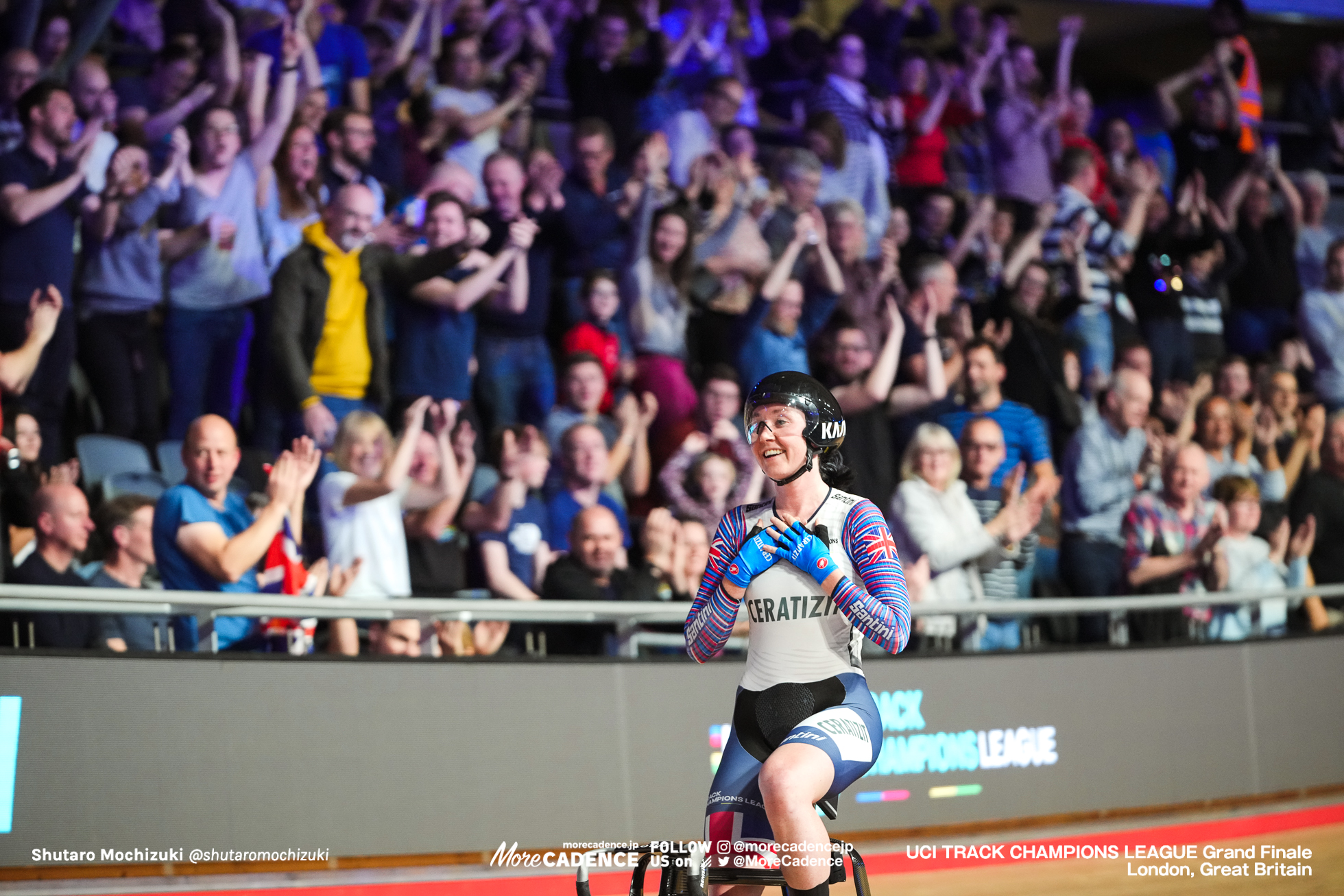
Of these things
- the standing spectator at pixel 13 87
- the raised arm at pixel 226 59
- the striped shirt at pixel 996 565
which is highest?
the raised arm at pixel 226 59

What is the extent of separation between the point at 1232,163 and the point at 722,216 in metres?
4.83

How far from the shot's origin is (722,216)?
28.3ft

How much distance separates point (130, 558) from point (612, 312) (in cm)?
298

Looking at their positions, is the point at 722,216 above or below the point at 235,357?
above

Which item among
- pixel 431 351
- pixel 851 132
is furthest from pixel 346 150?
pixel 851 132

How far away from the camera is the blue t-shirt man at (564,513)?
7.38 m

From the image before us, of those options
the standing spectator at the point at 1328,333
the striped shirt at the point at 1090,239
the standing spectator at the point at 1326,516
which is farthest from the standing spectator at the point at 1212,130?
the standing spectator at the point at 1326,516

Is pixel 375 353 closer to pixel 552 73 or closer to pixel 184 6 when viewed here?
pixel 184 6

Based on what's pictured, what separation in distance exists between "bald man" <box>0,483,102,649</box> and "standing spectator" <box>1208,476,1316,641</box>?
629cm

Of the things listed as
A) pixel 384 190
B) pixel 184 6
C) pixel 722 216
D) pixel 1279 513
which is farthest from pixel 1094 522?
pixel 184 6

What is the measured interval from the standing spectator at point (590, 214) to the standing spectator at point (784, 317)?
0.88 m

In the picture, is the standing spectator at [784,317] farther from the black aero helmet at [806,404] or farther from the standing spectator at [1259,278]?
the black aero helmet at [806,404]

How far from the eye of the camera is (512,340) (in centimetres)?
775

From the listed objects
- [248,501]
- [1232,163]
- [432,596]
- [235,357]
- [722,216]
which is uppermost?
[1232,163]
